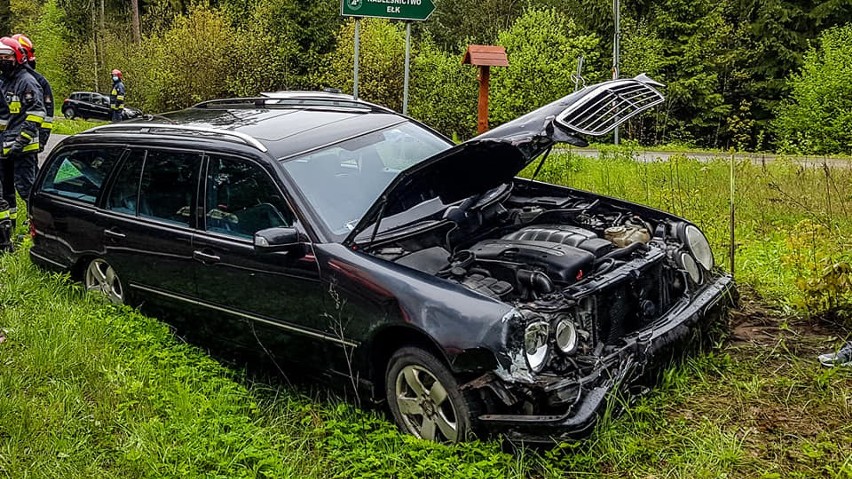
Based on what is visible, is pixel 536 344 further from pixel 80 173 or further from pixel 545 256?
pixel 80 173

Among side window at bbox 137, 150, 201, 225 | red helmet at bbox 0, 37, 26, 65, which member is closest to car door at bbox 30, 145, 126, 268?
side window at bbox 137, 150, 201, 225

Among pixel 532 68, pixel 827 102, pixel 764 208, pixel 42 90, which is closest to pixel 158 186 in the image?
pixel 42 90

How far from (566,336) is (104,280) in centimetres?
379

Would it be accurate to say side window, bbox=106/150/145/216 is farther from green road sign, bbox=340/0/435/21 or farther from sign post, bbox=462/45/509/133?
sign post, bbox=462/45/509/133

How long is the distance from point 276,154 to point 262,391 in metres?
1.47

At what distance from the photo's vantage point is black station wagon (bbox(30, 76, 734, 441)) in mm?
3305

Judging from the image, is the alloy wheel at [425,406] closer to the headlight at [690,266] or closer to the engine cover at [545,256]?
the engine cover at [545,256]

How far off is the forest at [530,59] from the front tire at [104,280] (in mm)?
13989

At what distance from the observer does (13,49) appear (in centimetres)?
798

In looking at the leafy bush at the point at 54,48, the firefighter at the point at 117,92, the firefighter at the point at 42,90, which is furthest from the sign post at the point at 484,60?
the leafy bush at the point at 54,48

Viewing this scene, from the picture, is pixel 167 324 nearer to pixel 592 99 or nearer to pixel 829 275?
pixel 592 99

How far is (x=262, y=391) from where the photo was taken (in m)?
4.36

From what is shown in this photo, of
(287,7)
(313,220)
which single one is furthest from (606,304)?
(287,7)

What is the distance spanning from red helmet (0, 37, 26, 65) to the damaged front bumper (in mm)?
7282
